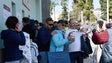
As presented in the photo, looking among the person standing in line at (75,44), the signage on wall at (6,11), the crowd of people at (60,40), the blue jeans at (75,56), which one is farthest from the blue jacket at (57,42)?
the signage on wall at (6,11)

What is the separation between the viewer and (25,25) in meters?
10.4

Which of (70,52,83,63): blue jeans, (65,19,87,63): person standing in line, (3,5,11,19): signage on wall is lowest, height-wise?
(70,52,83,63): blue jeans

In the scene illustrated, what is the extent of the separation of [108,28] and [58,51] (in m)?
1.68

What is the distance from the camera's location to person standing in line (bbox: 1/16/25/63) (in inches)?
304

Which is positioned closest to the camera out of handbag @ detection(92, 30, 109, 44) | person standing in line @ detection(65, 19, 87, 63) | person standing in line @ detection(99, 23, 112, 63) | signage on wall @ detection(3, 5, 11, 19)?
signage on wall @ detection(3, 5, 11, 19)

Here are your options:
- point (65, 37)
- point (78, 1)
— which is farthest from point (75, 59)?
point (78, 1)

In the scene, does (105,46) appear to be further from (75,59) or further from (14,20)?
(14,20)

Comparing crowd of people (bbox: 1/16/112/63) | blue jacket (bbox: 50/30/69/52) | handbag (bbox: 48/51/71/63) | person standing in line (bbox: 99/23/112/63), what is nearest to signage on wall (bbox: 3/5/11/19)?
crowd of people (bbox: 1/16/112/63)

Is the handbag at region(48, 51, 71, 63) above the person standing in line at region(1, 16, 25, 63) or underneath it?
underneath

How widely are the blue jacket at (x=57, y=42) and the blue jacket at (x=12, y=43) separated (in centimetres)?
212

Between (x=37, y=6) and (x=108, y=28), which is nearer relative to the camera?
(x=108, y=28)

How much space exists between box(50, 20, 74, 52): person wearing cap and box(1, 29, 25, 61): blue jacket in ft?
6.98

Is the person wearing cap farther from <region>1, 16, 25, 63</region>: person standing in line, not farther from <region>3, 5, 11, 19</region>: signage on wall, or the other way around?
<region>1, 16, 25, 63</region>: person standing in line

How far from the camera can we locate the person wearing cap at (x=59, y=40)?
10.1 meters
